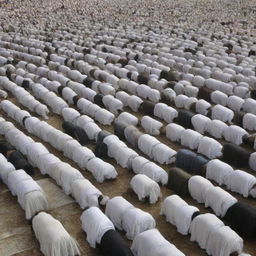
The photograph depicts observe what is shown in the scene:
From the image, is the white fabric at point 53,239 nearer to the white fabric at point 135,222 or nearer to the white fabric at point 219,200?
the white fabric at point 135,222

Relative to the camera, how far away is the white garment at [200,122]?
1639 cm

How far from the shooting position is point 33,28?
36.6 meters

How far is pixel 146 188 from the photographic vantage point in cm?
1189

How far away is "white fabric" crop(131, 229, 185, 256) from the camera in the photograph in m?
9.18

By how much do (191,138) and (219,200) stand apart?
14.0 ft

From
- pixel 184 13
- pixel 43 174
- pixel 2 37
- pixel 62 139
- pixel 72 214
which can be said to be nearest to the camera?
pixel 72 214

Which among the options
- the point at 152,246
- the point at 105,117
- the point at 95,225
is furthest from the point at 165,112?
the point at 152,246

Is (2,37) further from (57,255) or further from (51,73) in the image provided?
(57,255)

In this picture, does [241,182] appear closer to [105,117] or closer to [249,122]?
[249,122]

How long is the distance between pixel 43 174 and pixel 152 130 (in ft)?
16.1

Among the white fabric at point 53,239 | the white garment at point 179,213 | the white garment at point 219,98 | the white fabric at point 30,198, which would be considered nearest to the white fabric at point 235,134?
the white garment at point 219,98

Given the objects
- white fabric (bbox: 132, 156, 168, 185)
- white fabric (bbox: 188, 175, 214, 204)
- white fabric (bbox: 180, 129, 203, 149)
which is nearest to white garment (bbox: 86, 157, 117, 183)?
white fabric (bbox: 132, 156, 168, 185)

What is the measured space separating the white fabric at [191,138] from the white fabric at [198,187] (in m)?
3.19

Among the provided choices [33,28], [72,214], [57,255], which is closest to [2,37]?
[33,28]
